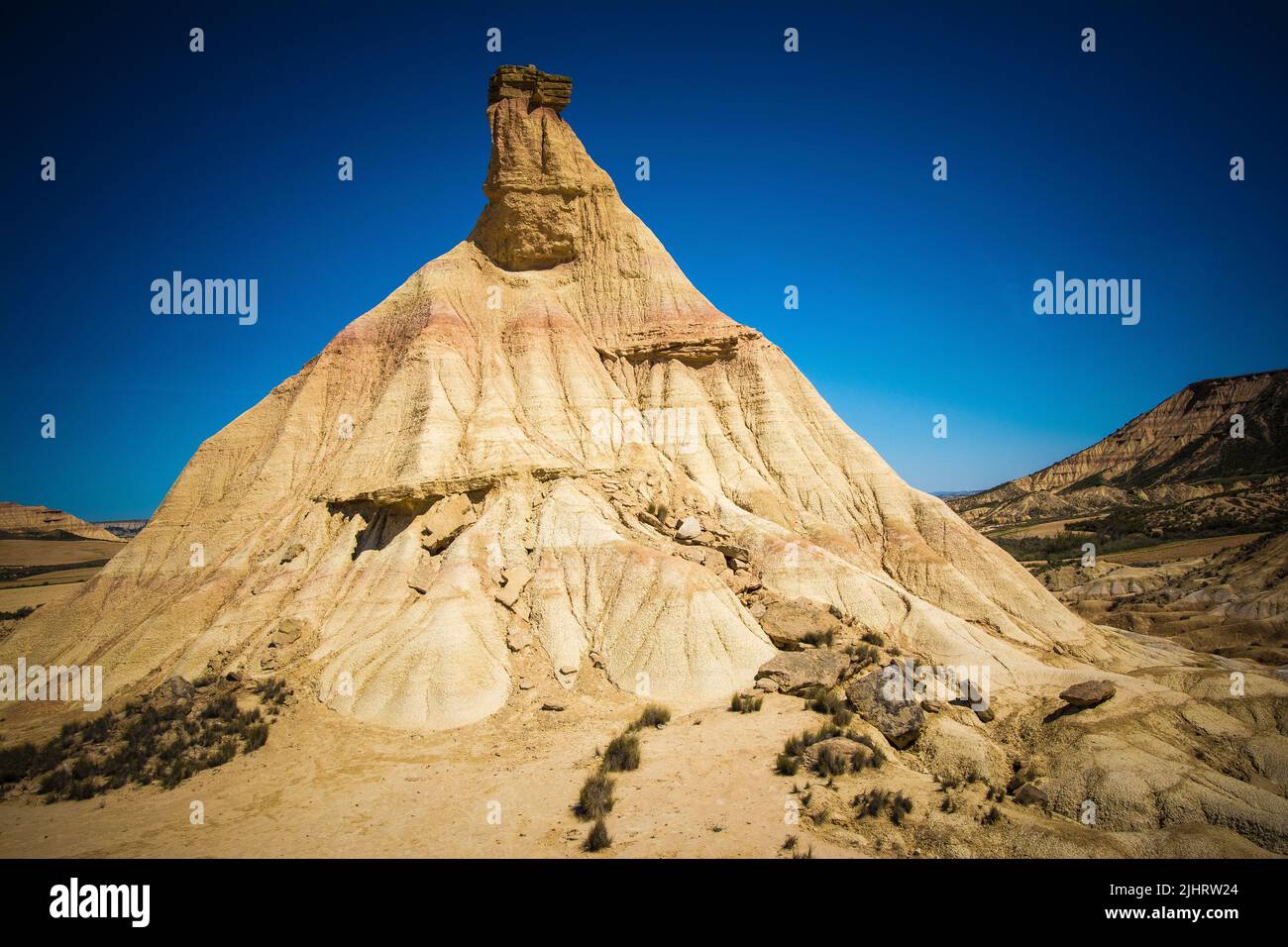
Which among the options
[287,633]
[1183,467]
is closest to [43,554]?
[287,633]

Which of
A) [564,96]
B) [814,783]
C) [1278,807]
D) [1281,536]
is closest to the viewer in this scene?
[1278,807]

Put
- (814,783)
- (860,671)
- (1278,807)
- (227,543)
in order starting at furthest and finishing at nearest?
(227,543) < (860,671) < (814,783) < (1278,807)

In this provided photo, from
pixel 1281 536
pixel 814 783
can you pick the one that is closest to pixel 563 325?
pixel 814 783

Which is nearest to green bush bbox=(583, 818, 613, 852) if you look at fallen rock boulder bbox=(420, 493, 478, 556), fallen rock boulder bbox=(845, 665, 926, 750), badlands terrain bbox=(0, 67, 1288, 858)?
badlands terrain bbox=(0, 67, 1288, 858)

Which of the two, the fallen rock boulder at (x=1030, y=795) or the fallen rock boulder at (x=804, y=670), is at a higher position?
the fallen rock boulder at (x=804, y=670)

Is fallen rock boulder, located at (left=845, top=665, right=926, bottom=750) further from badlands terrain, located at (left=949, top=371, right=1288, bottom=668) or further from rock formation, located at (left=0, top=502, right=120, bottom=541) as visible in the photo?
rock formation, located at (left=0, top=502, right=120, bottom=541)

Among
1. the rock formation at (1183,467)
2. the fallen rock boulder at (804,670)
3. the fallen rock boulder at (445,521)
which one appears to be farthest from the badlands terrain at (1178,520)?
the fallen rock boulder at (445,521)

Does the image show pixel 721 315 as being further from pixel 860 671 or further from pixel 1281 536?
pixel 1281 536

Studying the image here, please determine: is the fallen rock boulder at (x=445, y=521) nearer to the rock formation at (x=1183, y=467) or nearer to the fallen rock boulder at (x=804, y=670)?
the fallen rock boulder at (x=804, y=670)

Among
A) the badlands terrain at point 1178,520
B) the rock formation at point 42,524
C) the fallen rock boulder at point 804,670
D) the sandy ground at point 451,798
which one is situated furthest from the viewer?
the rock formation at point 42,524
